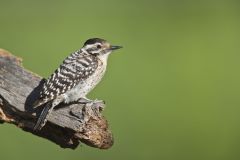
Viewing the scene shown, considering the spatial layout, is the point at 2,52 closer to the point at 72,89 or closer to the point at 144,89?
the point at 72,89

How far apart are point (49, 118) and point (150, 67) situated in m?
8.25

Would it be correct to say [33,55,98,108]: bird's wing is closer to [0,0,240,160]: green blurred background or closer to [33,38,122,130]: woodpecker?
[33,38,122,130]: woodpecker

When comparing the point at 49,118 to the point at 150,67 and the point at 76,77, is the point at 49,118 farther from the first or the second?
the point at 150,67

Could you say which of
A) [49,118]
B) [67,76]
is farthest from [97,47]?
[49,118]

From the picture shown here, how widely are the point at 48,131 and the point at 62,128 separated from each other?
A: 166 millimetres

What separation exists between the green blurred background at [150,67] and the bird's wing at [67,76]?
305 centimetres

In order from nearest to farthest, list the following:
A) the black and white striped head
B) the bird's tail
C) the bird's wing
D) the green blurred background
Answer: the bird's tail, the bird's wing, the black and white striped head, the green blurred background

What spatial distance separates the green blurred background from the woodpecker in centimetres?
293

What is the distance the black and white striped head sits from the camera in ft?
34.0

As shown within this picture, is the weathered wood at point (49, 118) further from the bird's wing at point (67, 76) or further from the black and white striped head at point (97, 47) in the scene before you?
the black and white striped head at point (97, 47)

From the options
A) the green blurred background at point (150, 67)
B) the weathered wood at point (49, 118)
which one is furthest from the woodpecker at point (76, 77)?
the green blurred background at point (150, 67)

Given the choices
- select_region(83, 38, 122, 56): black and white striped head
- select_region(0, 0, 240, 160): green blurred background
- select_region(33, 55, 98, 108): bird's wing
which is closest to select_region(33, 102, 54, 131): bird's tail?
select_region(33, 55, 98, 108): bird's wing

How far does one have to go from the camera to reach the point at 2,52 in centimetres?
933

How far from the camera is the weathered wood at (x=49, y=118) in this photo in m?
8.98
